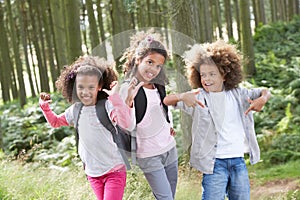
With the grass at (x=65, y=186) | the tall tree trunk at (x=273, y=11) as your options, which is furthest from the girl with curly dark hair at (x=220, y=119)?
the tall tree trunk at (x=273, y=11)

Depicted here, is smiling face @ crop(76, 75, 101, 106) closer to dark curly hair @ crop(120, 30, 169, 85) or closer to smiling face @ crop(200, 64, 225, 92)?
dark curly hair @ crop(120, 30, 169, 85)

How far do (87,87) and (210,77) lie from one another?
101 cm

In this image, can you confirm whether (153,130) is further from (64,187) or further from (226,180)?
(64,187)

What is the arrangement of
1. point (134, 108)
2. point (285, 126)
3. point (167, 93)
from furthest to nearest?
1. point (285, 126)
2. point (167, 93)
3. point (134, 108)

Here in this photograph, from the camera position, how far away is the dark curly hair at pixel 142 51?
3.81 metres

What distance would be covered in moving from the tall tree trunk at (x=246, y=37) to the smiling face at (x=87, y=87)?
12.0 meters

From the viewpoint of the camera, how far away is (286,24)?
22.3m

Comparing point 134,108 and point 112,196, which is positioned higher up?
point 134,108

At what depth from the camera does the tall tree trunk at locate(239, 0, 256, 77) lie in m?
15.5

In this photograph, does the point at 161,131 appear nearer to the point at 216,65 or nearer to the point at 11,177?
the point at 216,65

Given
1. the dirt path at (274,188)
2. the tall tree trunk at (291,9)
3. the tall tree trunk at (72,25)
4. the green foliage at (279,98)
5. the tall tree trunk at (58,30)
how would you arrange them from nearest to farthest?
1. the dirt path at (274,188)
2. the tall tree trunk at (72,25)
3. the green foliage at (279,98)
4. the tall tree trunk at (58,30)
5. the tall tree trunk at (291,9)

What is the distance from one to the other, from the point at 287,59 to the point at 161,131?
1458 centimetres

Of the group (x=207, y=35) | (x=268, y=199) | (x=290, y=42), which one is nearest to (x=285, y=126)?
(x=268, y=199)

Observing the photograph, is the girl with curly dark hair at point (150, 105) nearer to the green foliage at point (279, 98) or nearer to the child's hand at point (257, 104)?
the child's hand at point (257, 104)
